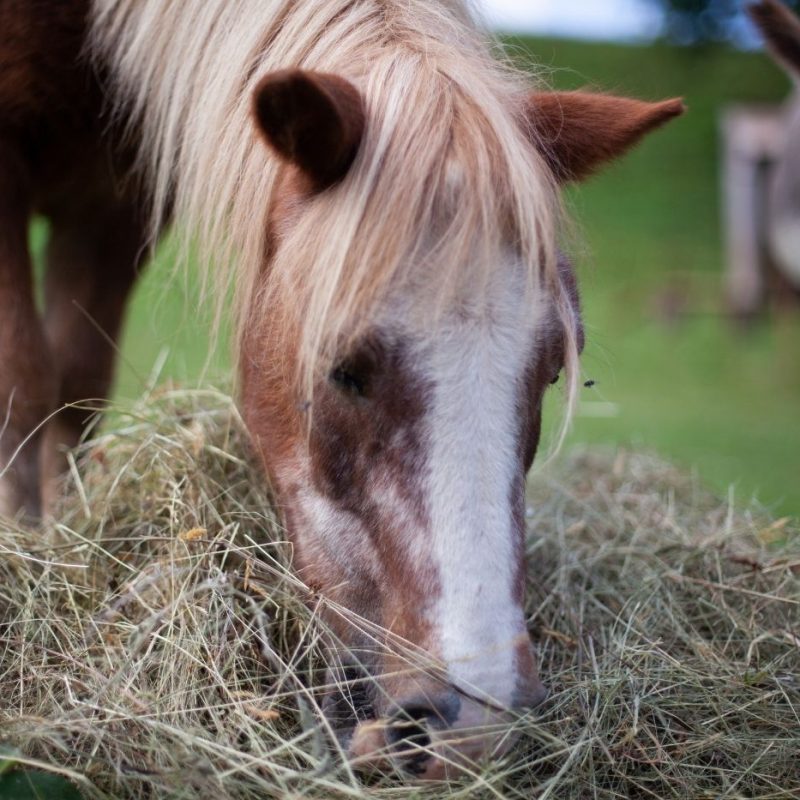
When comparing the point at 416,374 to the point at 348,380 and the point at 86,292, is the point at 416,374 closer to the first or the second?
the point at 348,380

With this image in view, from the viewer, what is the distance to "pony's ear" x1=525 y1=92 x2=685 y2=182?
1.92 meters

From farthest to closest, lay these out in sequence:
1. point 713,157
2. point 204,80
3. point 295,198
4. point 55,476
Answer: point 713,157 → point 55,476 → point 204,80 → point 295,198

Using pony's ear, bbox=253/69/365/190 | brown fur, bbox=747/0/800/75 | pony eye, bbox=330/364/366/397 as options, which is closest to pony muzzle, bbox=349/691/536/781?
pony eye, bbox=330/364/366/397

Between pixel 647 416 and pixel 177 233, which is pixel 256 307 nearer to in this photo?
pixel 177 233

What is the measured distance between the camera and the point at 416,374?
63.2 inches

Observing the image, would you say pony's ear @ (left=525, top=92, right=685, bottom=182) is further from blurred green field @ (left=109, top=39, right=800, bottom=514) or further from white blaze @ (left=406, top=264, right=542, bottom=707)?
white blaze @ (left=406, top=264, right=542, bottom=707)

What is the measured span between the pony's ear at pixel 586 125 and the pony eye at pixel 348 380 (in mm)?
633

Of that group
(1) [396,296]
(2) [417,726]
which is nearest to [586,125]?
(1) [396,296]

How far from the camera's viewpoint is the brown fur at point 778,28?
137 inches

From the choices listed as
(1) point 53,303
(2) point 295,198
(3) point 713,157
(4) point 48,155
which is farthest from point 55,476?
(3) point 713,157

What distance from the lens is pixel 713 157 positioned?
17.8m

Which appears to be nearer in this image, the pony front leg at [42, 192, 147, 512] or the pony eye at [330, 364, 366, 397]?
the pony eye at [330, 364, 366, 397]

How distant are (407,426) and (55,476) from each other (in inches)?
66.0

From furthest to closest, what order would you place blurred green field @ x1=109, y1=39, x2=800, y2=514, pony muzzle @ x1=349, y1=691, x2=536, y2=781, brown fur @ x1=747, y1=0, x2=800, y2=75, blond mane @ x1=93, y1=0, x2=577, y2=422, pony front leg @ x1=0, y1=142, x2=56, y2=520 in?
brown fur @ x1=747, y1=0, x2=800, y2=75
blurred green field @ x1=109, y1=39, x2=800, y2=514
pony front leg @ x1=0, y1=142, x2=56, y2=520
blond mane @ x1=93, y1=0, x2=577, y2=422
pony muzzle @ x1=349, y1=691, x2=536, y2=781
